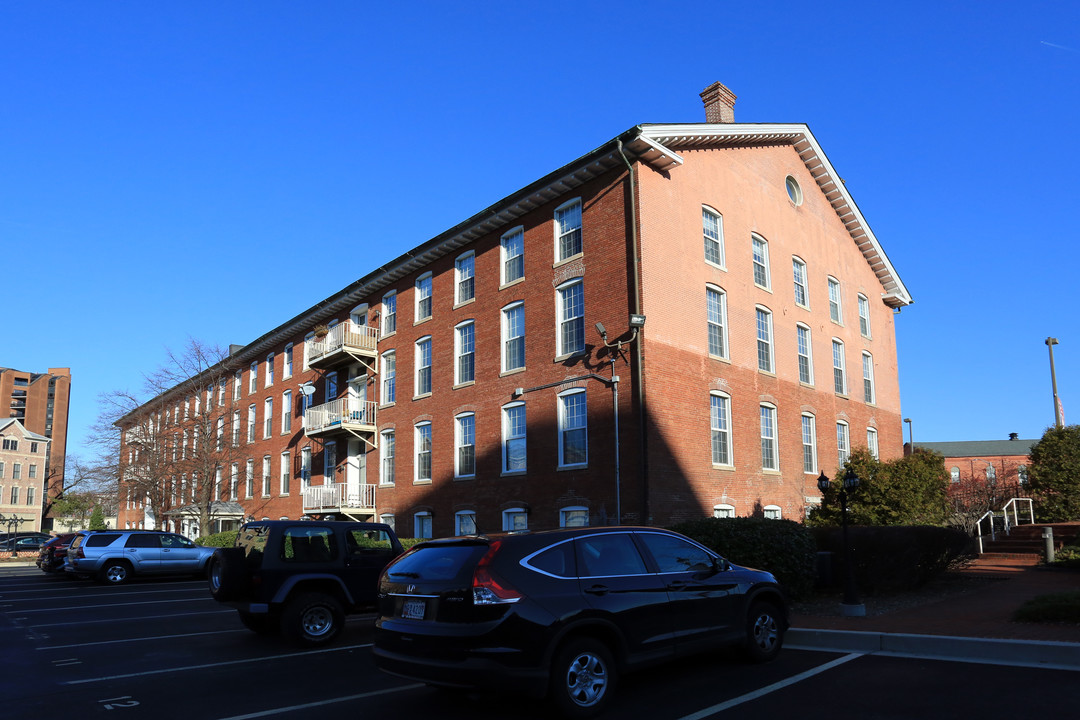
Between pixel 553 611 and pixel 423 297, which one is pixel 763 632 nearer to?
pixel 553 611

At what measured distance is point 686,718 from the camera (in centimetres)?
659

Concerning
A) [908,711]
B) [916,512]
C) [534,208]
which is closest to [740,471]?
[916,512]

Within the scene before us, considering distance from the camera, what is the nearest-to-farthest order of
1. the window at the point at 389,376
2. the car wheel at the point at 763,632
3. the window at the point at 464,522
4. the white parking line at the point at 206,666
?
the car wheel at the point at 763,632
the white parking line at the point at 206,666
the window at the point at 464,522
the window at the point at 389,376

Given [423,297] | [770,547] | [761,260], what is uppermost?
[761,260]

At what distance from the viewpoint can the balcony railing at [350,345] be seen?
31.1 metres

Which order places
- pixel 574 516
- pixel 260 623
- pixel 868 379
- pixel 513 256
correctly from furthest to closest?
pixel 868 379
pixel 513 256
pixel 574 516
pixel 260 623

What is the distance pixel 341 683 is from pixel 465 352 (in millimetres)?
18174

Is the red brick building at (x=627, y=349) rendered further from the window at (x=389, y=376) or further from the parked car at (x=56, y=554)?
the parked car at (x=56, y=554)

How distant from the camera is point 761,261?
25.5 m

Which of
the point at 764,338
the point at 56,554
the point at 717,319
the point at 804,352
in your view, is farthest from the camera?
the point at 804,352

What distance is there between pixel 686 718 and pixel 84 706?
583 cm


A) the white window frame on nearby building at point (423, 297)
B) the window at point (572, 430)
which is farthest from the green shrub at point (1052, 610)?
the white window frame on nearby building at point (423, 297)

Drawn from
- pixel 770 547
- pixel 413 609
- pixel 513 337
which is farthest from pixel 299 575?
pixel 513 337

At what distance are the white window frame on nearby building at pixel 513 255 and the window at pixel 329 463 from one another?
43.5ft
